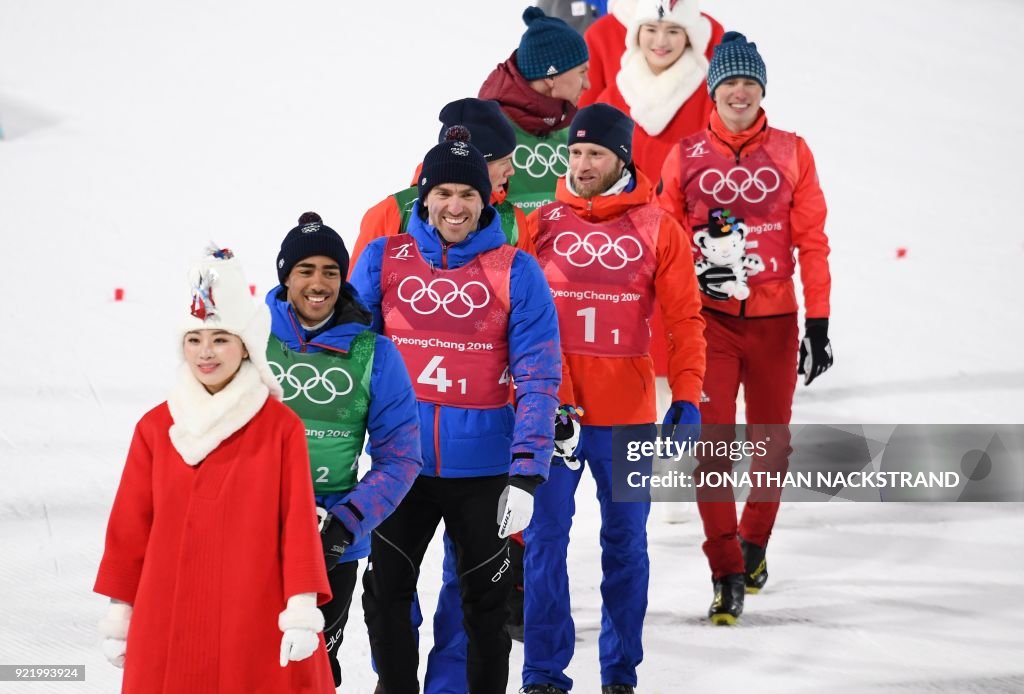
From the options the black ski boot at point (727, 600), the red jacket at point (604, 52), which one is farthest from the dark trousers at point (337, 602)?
the red jacket at point (604, 52)

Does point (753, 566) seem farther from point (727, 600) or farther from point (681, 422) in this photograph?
point (681, 422)

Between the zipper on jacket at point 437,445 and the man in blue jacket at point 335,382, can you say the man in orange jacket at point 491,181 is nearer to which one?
the zipper on jacket at point 437,445

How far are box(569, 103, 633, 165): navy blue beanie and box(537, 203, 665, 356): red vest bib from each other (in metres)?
0.25

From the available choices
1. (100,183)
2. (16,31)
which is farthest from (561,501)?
(16,31)

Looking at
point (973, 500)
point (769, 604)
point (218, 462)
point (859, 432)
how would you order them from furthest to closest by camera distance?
point (859, 432) → point (973, 500) → point (769, 604) → point (218, 462)

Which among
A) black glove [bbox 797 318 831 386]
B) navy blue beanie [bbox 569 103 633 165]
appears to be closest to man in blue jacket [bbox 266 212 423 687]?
navy blue beanie [bbox 569 103 633 165]

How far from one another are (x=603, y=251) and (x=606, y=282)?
115 mm

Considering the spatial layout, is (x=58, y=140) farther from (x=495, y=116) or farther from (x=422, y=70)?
(x=495, y=116)

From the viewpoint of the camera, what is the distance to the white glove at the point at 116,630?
3.47 meters

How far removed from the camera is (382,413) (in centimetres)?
416

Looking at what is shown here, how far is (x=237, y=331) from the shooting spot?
354cm

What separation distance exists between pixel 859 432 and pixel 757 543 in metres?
2.64

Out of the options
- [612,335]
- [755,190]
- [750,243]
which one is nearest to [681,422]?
[612,335]

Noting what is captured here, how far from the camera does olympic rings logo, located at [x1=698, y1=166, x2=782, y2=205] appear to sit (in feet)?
21.0
